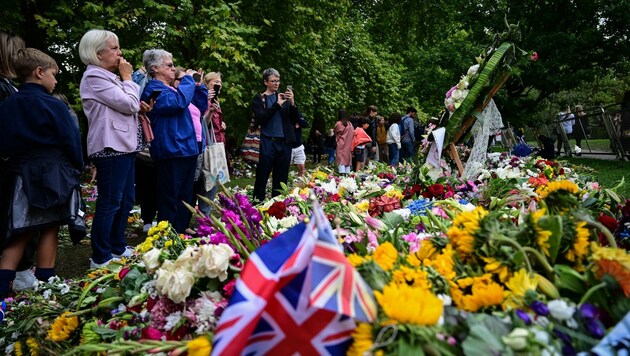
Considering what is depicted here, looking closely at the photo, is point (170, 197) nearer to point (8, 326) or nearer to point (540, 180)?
point (8, 326)

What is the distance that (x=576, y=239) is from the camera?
1.34 m

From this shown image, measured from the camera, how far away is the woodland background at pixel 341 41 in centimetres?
913

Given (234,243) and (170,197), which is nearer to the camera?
(234,243)

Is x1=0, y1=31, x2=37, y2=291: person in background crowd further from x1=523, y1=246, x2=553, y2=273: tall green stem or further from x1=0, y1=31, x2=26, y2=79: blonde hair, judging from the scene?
x1=523, y1=246, x2=553, y2=273: tall green stem

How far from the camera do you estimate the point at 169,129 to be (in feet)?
14.5

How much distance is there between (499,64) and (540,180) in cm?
97

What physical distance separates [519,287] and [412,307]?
327 mm

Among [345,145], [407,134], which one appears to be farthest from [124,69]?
[407,134]

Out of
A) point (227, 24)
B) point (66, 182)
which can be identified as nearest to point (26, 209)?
point (66, 182)

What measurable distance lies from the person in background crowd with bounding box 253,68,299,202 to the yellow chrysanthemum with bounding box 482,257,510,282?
4.69 metres

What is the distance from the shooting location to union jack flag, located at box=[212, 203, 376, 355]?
111 cm

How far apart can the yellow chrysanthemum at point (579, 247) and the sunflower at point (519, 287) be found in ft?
0.54

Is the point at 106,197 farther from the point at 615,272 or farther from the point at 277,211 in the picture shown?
the point at 615,272

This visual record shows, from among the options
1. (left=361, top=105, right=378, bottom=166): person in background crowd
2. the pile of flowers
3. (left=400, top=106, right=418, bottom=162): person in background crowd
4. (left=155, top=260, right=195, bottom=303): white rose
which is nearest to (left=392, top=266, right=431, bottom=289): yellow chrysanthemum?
the pile of flowers
